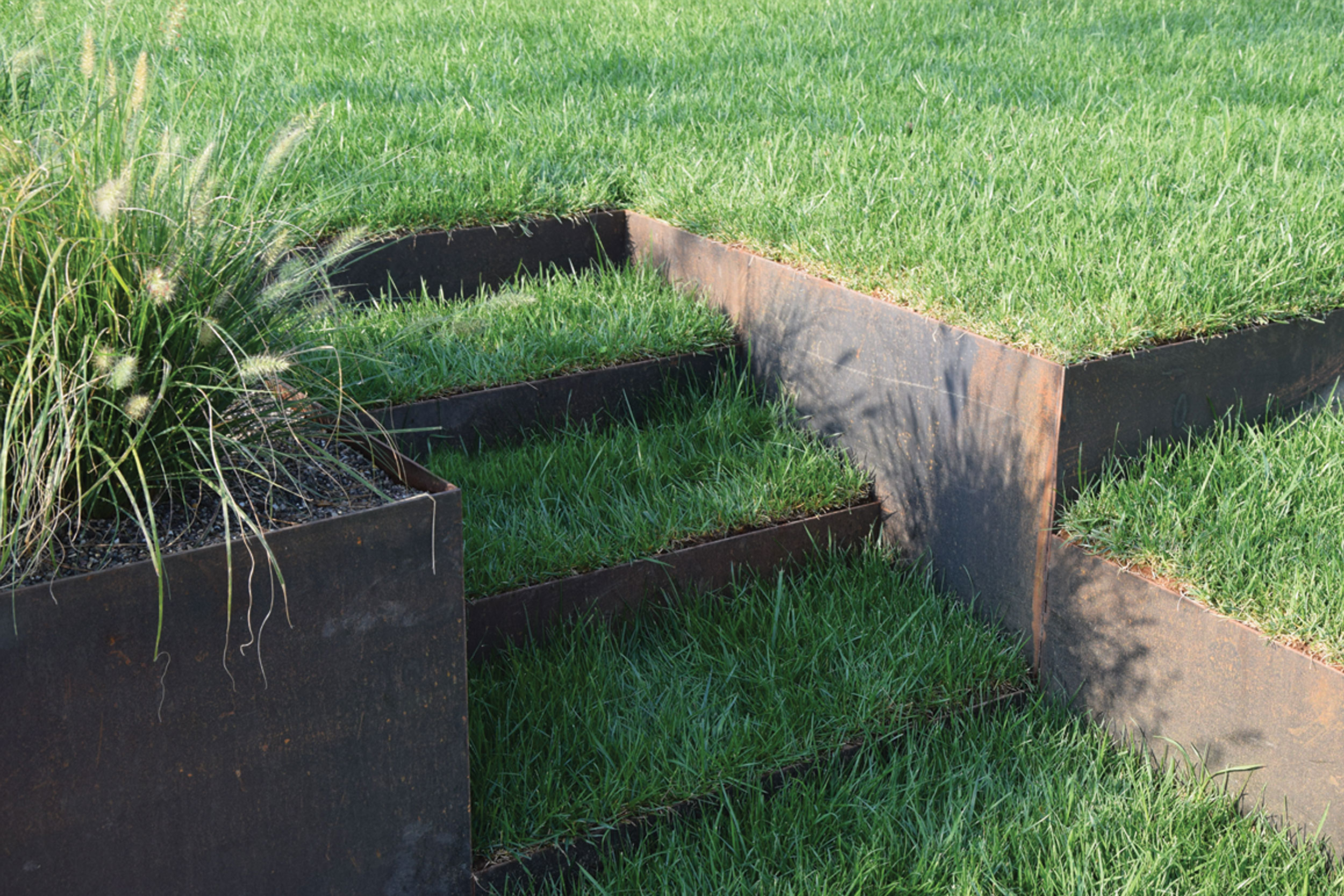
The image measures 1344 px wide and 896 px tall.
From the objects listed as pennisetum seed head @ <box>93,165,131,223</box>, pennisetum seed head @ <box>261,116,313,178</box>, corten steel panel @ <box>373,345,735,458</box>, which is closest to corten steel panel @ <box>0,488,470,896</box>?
pennisetum seed head @ <box>93,165,131,223</box>

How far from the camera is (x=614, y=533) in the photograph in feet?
8.87

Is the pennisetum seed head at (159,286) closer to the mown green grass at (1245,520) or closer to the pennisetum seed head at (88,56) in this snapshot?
the pennisetum seed head at (88,56)

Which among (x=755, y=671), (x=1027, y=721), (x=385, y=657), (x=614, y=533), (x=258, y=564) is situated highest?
(x=258, y=564)

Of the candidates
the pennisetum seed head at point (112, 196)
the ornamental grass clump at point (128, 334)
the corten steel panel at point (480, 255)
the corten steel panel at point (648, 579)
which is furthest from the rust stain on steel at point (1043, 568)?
the pennisetum seed head at point (112, 196)

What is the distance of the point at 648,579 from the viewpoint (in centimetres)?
269

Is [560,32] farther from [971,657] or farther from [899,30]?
[971,657]

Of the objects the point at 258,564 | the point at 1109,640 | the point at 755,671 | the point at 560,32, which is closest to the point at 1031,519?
the point at 1109,640

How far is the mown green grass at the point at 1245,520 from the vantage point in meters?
2.20

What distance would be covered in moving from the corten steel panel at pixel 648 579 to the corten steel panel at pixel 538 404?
0.53 metres

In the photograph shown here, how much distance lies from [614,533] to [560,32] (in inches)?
149

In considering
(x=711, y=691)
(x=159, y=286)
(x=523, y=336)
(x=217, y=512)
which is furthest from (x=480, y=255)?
(x=159, y=286)

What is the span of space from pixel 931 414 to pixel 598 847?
1273 mm

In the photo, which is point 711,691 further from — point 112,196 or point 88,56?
point 88,56

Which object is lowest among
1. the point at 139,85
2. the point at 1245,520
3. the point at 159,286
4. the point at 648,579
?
the point at 648,579
